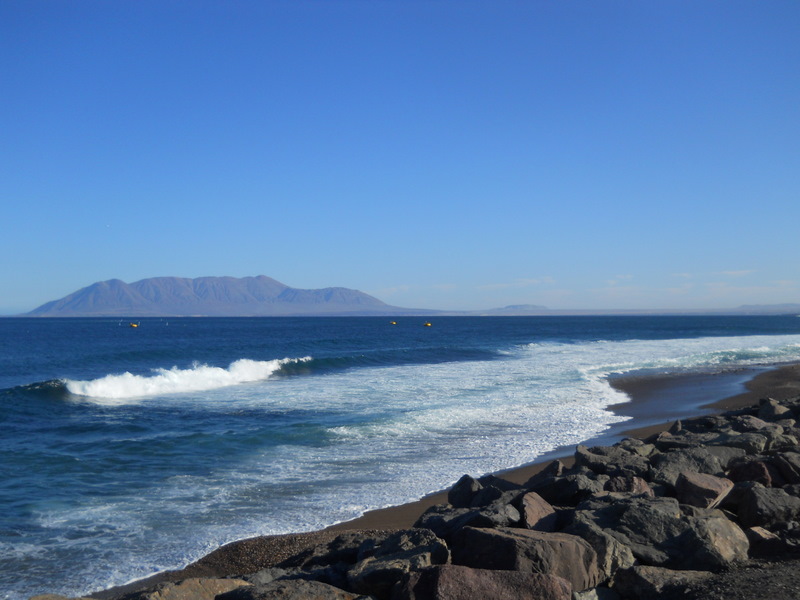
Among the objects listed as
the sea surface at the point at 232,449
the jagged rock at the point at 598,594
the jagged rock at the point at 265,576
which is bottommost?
the sea surface at the point at 232,449

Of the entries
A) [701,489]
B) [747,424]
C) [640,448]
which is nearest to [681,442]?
[640,448]

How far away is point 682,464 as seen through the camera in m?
8.20

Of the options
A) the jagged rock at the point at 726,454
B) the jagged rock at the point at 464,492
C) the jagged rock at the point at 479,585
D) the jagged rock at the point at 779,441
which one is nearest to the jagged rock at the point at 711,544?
the jagged rock at the point at 479,585

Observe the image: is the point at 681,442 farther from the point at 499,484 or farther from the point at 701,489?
the point at 701,489

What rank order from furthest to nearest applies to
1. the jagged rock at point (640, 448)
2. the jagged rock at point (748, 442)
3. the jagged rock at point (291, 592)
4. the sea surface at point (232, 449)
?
the jagged rock at point (640, 448), the jagged rock at point (748, 442), the sea surface at point (232, 449), the jagged rock at point (291, 592)

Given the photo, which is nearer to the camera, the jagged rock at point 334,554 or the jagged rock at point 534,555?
the jagged rock at point 534,555

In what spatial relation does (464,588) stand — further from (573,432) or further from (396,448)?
(573,432)

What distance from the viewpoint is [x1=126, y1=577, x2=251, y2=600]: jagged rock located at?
5.06 meters

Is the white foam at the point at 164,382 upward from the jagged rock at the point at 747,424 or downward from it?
downward

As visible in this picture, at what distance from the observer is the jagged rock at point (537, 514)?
626 cm

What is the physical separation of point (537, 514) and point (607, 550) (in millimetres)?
1122

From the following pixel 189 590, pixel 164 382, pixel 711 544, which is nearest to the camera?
pixel 189 590

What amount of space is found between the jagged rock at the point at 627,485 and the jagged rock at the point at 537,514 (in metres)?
1.24

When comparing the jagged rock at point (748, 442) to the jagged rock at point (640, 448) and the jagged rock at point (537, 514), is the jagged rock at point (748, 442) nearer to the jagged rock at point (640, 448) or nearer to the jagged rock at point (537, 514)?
the jagged rock at point (640, 448)
